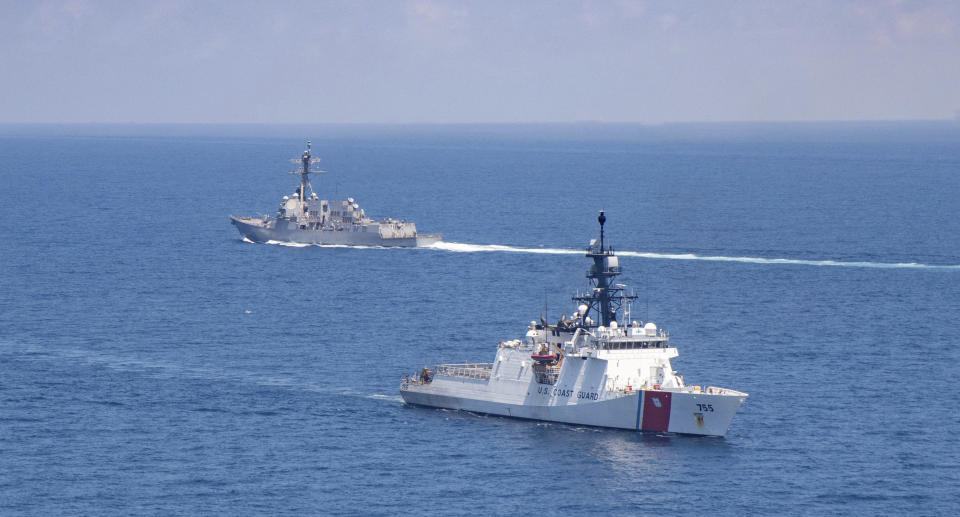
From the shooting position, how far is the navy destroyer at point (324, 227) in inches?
7244

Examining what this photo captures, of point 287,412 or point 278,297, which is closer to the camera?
point 287,412

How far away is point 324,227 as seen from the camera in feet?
621

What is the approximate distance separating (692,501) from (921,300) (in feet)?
221

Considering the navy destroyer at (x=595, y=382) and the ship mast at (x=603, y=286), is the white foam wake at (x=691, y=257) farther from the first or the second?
the ship mast at (x=603, y=286)

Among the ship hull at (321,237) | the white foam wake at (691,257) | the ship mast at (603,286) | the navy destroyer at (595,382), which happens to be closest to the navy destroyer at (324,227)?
the ship hull at (321,237)

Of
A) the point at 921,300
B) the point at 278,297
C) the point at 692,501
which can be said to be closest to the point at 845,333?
the point at 921,300

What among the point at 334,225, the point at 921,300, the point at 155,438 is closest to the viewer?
the point at 155,438

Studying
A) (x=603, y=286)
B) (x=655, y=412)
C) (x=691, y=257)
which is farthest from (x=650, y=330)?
(x=691, y=257)

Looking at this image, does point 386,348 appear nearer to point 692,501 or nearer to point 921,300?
point 692,501

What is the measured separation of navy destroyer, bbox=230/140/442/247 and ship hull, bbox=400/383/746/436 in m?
97.0

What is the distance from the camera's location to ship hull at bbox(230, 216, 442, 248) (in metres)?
181

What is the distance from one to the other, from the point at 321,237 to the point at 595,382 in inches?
4210

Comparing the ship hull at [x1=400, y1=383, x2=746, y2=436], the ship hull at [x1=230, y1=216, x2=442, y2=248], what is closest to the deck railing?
the ship hull at [x1=400, y1=383, x2=746, y2=436]

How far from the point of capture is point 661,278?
144m
